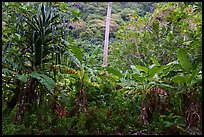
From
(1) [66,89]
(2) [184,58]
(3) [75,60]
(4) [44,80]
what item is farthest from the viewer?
(1) [66,89]

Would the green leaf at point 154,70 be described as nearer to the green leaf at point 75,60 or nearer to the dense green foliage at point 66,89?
the dense green foliage at point 66,89

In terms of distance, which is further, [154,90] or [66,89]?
[66,89]

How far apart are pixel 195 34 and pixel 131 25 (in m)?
3.91

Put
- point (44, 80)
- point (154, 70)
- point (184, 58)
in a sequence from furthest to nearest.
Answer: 1. point (154, 70)
2. point (184, 58)
3. point (44, 80)

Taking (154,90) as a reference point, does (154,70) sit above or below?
above

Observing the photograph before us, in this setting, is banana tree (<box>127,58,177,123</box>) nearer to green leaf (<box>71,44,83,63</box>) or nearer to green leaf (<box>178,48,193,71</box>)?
green leaf (<box>178,48,193,71</box>)

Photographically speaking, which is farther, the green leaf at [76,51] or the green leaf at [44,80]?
the green leaf at [76,51]

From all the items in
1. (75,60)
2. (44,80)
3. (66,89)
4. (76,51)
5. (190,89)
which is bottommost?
(66,89)

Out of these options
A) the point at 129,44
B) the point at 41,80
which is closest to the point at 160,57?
the point at 129,44

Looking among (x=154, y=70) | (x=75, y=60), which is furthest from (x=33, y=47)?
(x=154, y=70)

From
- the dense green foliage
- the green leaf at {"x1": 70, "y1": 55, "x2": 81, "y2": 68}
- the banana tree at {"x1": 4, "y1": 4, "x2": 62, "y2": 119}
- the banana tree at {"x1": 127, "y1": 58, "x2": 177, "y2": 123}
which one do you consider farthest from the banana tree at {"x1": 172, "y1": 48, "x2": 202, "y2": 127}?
the banana tree at {"x1": 4, "y1": 4, "x2": 62, "y2": 119}

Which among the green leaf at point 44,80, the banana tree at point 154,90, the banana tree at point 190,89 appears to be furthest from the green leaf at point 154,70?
the green leaf at point 44,80

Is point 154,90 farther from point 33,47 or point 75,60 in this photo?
point 33,47

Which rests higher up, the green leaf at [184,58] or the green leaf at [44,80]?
the green leaf at [184,58]
